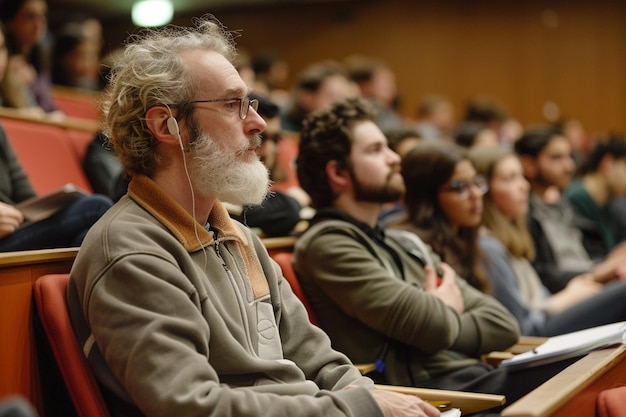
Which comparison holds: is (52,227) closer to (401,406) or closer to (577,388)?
(401,406)

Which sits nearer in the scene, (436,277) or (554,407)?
(554,407)

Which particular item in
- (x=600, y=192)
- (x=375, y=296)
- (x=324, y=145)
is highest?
(x=324, y=145)

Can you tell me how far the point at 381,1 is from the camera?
6.10 m

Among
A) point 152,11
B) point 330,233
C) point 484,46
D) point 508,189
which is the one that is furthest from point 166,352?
point 152,11

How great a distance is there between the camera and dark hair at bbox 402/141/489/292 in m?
1.76

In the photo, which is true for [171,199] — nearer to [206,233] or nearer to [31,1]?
[206,233]

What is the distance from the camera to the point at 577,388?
96cm

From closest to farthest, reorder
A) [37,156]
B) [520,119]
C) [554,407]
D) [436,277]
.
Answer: [554,407], [436,277], [37,156], [520,119]

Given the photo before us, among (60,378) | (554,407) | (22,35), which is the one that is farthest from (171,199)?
(22,35)

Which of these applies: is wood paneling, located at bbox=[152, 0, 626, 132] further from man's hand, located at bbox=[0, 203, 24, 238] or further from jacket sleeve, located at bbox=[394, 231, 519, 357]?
man's hand, located at bbox=[0, 203, 24, 238]

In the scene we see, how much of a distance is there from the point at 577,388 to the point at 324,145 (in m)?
0.78

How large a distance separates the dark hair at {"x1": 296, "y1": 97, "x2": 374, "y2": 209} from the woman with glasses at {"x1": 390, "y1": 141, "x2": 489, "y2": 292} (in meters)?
0.25

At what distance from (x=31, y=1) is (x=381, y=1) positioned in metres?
3.89

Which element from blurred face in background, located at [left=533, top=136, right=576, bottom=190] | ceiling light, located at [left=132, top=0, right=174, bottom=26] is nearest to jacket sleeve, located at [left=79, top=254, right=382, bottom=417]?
blurred face in background, located at [left=533, top=136, right=576, bottom=190]
